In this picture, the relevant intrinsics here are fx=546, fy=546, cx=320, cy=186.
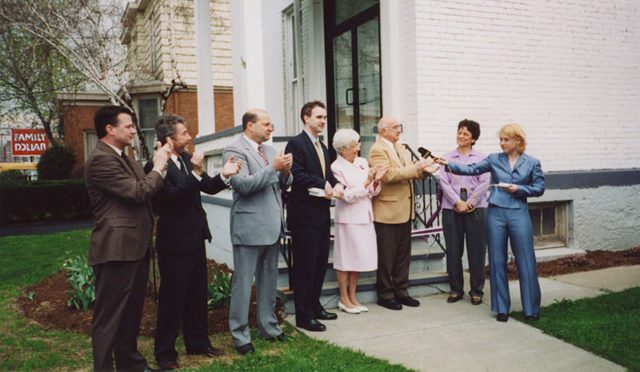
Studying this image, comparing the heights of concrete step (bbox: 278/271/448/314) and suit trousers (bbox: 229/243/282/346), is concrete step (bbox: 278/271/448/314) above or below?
below

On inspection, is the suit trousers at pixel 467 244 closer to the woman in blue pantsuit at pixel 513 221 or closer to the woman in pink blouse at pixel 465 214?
the woman in pink blouse at pixel 465 214

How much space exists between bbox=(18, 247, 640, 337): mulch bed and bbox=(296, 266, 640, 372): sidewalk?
94 centimetres

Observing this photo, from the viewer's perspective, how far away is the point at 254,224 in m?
4.66

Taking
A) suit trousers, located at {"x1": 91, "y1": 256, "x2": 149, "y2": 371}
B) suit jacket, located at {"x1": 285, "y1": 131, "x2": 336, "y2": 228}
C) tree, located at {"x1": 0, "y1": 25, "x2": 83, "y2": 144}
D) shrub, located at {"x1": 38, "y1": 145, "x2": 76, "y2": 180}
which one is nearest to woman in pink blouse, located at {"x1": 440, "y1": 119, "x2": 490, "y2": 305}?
suit jacket, located at {"x1": 285, "y1": 131, "x2": 336, "y2": 228}

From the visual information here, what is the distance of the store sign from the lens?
599 inches

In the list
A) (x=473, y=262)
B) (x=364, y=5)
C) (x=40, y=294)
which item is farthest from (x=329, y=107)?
(x=40, y=294)

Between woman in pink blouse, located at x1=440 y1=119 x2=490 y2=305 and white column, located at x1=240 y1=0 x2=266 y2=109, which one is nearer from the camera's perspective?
woman in pink blouse, located at x1=440 y1=119 x2=490 y2=305

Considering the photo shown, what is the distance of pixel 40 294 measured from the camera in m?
7.23

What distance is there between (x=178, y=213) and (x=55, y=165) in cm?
2056

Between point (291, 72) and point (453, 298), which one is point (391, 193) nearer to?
point (453, 298)

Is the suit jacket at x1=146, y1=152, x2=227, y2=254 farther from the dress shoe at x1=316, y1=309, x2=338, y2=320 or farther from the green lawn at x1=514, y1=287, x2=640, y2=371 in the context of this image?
the green lawn at x1=514, y1=287, x2=640, y2=371

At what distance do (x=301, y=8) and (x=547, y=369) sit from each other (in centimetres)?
882

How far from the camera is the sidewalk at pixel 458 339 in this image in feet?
14.2

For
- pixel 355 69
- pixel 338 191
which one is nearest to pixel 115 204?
pixel 338 191
